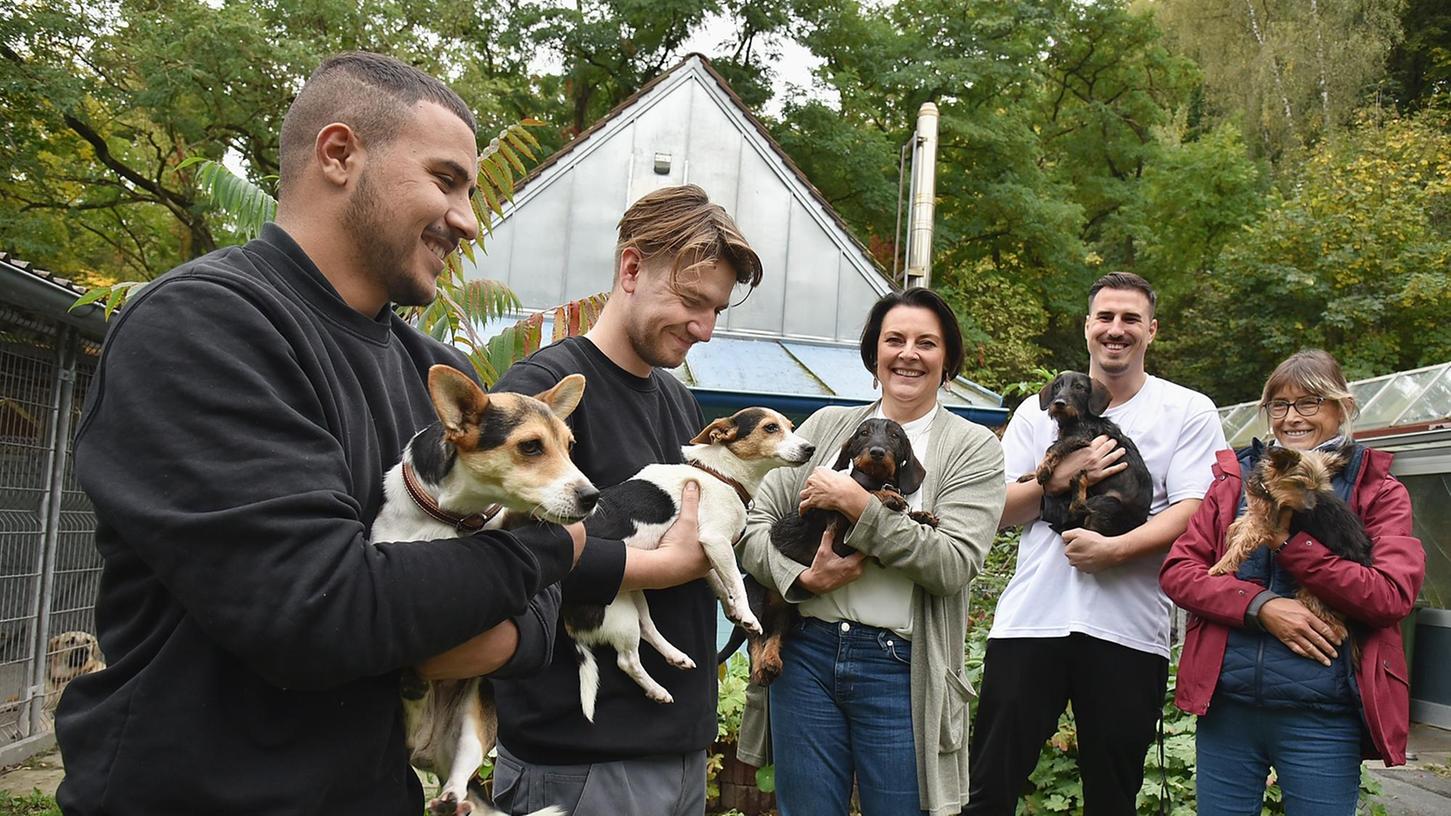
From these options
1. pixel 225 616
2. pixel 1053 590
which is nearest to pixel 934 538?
pixel 1053 590

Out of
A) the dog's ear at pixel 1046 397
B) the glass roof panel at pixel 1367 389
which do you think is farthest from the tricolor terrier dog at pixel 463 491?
the glass roof panel at pixel 1367 389

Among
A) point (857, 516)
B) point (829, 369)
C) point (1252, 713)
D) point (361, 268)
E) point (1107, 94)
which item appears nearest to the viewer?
point (361, 268)

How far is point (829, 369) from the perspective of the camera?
13141 millimetres

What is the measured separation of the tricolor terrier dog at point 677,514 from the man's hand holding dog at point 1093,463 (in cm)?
153

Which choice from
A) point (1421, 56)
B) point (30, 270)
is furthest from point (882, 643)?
point (1421, 56)

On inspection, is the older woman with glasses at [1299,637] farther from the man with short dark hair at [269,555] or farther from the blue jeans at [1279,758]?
the man with short dark hair at [269,555]

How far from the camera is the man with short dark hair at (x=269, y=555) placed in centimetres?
127

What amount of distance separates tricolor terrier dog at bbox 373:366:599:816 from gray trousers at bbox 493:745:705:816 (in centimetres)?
36

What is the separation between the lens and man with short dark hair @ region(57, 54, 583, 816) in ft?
4.17

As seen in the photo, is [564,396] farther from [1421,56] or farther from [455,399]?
[1421,56]

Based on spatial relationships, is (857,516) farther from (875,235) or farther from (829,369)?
(875,235)

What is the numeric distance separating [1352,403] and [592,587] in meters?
3.47

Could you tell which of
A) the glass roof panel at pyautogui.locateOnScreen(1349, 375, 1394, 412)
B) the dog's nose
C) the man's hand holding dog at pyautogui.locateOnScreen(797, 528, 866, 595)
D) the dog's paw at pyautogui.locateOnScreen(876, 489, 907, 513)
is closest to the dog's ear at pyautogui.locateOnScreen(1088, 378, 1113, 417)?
the dog's paw at pyautogui.locateOnScreen(876, 489, 907, 513)

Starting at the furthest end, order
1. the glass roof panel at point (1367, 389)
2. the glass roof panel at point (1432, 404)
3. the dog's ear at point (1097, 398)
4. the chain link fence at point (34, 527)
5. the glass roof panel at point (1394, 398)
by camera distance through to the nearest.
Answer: the glass roof panel at point (1367, 389) < the glass roof panel at point (1394, 398) < the glass roof panel at point (1432, 404) < the chain link fence at point (34, 527) < the dog's ear at point (1097, 398)
